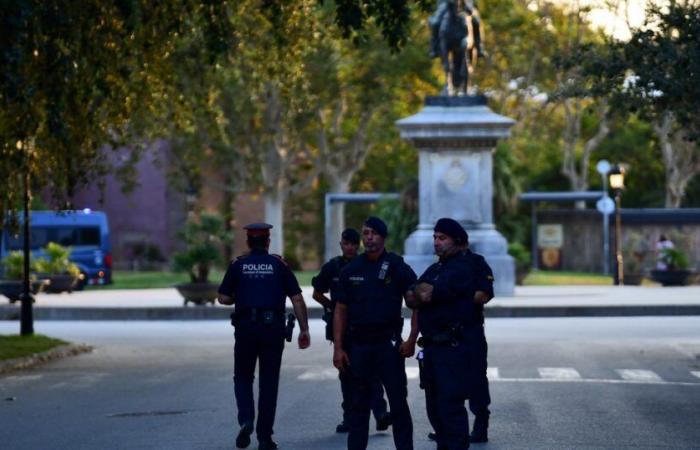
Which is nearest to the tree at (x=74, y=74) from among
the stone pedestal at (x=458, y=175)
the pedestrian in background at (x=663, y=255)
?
the stone pedestal at (x=458, y=175)

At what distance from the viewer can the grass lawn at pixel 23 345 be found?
25266 millimetres

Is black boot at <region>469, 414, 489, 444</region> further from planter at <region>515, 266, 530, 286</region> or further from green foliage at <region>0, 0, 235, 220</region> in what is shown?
planter at <region>515, 266, 530, 286</region>

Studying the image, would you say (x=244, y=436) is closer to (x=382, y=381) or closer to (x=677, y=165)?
(x=382, y=381)

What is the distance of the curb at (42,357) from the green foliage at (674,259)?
2808 cm

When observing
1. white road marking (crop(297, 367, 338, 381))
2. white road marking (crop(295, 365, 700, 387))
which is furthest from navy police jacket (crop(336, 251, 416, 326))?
white road marking (crop(297, 367, 338, 381))

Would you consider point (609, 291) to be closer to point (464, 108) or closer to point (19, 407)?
point (464, 108)

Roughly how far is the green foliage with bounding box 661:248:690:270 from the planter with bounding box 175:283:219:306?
58.2 ft

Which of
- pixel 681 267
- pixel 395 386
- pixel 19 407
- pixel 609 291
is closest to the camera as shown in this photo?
pixel 395 386

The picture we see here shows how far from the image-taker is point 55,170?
24484 mm

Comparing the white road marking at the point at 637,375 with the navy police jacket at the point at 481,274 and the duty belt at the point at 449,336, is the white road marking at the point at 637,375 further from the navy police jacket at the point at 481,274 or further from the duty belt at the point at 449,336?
the duty belt at the point at 449,336

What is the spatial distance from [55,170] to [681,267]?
31800 mm

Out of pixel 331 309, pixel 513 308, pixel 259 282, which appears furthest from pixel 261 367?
pixel 513 308

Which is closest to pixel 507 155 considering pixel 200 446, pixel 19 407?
pixel 19 407

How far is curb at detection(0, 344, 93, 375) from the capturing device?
24281 millimetres
